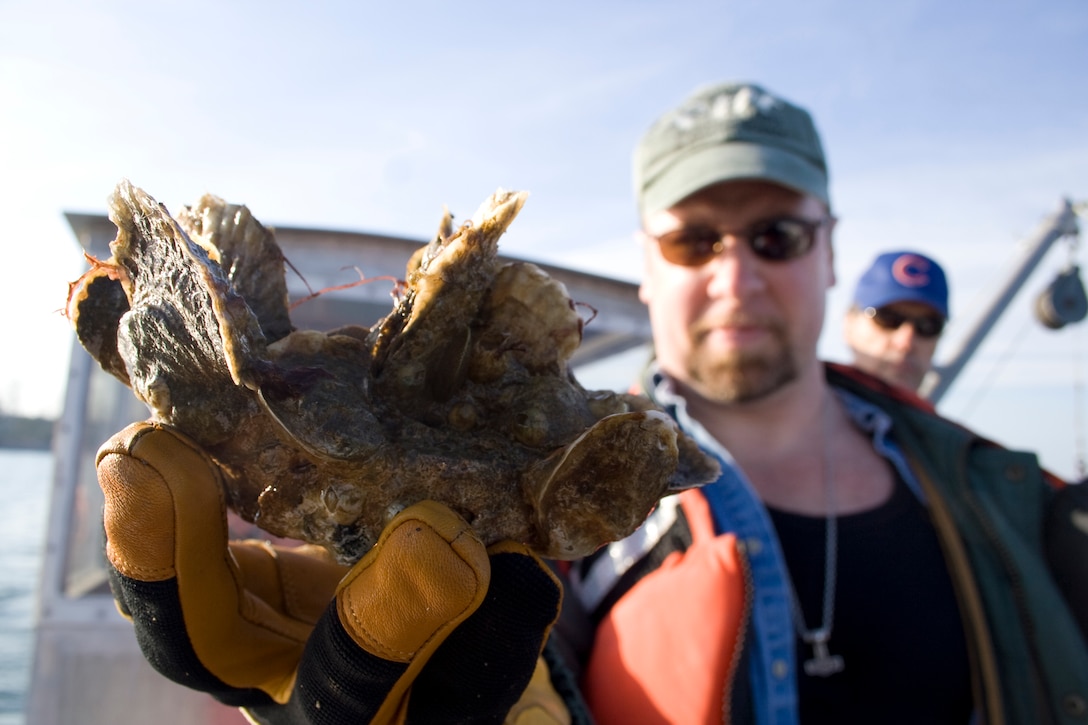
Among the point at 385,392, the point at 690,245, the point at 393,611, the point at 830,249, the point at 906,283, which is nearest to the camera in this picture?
the point at 393,611

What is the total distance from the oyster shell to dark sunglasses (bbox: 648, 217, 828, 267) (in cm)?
201

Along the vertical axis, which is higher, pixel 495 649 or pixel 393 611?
pixel 393 611

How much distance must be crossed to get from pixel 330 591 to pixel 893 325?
17.5 feet

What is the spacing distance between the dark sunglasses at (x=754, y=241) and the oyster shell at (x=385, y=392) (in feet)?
6.59

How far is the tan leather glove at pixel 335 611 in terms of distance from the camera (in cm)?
113

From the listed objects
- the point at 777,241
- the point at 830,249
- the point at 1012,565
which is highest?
the point at 830,249

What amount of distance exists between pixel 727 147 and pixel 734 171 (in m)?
0.22

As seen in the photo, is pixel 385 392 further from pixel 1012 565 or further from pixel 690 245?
pixel 1012 565

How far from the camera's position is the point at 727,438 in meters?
3.40

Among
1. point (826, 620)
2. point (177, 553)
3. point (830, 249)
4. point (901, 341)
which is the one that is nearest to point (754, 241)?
point (830, 249)

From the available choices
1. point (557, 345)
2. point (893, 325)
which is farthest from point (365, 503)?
point (893, 325)

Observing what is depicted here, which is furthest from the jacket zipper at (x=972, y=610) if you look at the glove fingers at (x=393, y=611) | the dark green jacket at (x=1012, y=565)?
the glove fingers at (x=393, y=611)

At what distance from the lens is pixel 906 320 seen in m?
5.59

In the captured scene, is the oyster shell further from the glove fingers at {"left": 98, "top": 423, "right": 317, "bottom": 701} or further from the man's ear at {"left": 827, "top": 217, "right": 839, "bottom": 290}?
the man's ear at {"left": 827, "top": 217, "right": 839, "bottom": 290}
